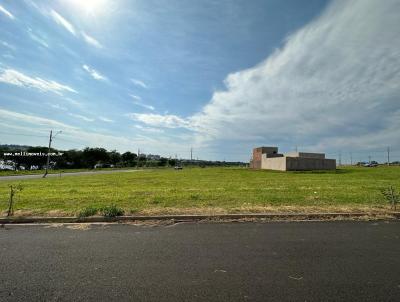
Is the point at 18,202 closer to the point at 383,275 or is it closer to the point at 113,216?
the point at 113,216

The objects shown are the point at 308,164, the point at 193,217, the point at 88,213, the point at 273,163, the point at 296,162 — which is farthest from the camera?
the point at 273,163

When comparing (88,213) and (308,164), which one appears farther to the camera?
(308,164)

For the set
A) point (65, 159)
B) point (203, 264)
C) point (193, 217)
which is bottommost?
point (203, 264)

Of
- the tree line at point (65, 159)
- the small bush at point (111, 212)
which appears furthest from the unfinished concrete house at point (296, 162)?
the small bush at point (111, 212)

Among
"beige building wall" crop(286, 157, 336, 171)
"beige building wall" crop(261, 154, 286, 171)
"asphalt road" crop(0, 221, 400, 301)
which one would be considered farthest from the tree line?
"asphalt road" crop(0, 221, 400, 301)

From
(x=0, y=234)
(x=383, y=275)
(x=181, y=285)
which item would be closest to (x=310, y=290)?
(x=383, y=275)

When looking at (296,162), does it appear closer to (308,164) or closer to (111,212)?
(308,164)

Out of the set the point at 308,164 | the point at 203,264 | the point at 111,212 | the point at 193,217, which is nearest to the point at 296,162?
the point at 308,164

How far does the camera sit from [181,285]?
4250 millimetres

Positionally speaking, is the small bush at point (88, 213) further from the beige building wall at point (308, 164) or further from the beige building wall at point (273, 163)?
the beige building wall at point (273, 163)

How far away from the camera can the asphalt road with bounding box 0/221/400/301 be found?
4.01m

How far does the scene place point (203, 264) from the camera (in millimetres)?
5086

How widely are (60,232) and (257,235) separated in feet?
16.9

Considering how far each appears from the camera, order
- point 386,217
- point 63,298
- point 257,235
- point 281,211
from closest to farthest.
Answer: point 63,298 < point 257,235 < point 386,217 < point 281,211
